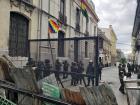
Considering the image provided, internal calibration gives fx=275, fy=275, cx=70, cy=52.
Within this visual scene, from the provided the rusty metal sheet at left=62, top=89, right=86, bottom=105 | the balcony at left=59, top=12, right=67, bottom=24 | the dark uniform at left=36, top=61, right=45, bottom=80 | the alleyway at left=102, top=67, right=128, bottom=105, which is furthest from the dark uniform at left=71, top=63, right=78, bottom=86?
the balcony at left=59, top=12, right=67, bottom=24

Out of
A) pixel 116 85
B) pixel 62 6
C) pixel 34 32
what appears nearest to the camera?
pixel 34 32

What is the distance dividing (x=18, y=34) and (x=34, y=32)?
166cm

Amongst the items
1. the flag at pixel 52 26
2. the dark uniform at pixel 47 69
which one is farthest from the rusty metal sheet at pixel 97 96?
the flag at pixel 52 26

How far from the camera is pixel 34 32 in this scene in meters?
15.7

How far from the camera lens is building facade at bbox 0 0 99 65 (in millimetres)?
9036

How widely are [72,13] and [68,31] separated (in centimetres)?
245

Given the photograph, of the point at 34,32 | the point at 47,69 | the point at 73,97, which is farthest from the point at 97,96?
the point at 34,32

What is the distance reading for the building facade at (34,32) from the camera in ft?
29.6

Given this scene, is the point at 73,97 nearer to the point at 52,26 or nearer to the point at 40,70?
the point at 40,70

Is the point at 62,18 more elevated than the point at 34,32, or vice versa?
the point at 62,18

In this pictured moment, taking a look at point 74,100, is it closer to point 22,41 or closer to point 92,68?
point 92,68

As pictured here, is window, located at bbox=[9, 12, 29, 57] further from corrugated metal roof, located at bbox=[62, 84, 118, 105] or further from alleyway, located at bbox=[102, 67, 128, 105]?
→ corrugated metal roof, located at bbox=[62, 84, 118, 105]

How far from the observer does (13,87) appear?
→ 22.3ft

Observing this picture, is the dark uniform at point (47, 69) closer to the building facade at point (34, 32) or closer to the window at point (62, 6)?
the building facade at point (34, 32)
